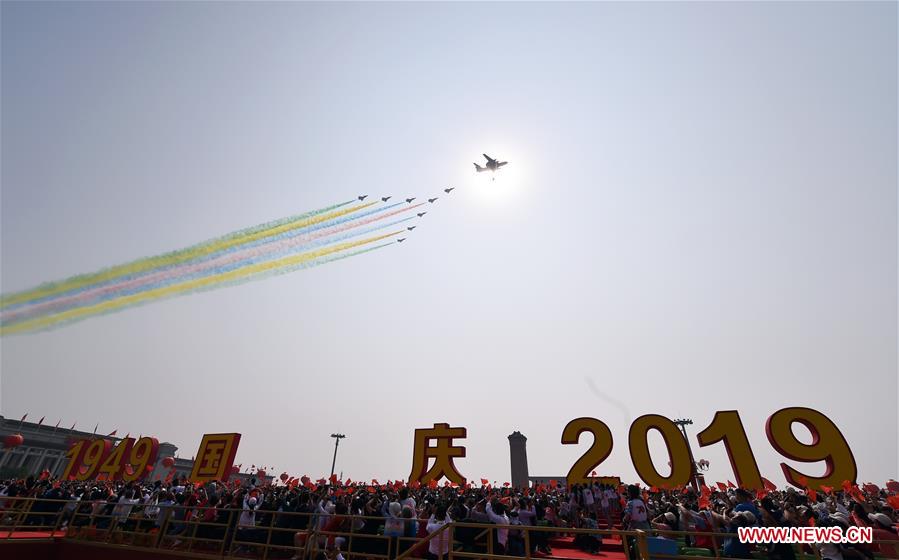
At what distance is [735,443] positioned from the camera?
19922 millimetres

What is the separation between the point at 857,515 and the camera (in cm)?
944

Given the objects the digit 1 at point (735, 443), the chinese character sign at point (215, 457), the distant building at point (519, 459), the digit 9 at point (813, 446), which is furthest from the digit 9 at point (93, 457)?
the digit 9 at point (813, 446)

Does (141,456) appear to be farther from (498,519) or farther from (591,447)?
(498,519)

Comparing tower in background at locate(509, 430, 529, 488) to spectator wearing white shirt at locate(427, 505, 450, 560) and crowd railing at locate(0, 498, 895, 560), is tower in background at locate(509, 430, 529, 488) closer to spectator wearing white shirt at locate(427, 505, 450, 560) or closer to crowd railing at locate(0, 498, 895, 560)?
crowd railing at locate(0, 498, 895, 560)

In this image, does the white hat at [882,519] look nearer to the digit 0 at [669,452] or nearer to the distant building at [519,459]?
the digit 0 at [669,452]

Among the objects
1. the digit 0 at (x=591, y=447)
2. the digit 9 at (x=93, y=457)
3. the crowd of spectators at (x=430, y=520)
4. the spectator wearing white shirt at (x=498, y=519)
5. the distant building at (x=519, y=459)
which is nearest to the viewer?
the crowd of spectators at (x=430, y=520)

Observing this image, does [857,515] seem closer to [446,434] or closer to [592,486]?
[592,486]

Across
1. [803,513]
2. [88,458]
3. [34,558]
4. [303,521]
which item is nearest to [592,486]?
[803,513]

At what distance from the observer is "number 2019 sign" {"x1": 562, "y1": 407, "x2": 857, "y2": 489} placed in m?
18.0

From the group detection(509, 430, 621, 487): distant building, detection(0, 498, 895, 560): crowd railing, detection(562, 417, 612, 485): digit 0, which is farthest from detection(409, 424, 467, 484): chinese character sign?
detection(509, 430, 621, 487): distant building

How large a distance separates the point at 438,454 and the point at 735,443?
15.7 metres

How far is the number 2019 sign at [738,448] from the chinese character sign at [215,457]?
2624cm

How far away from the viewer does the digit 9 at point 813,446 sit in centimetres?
1770

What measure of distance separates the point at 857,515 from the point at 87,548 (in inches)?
884
